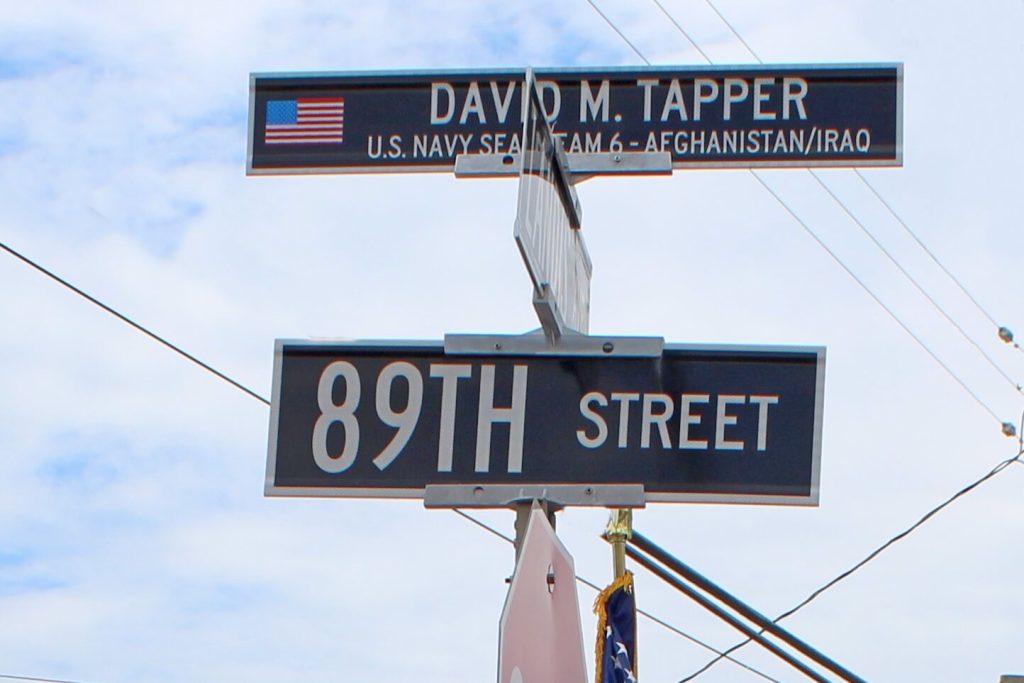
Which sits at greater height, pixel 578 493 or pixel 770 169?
pixel 770 169

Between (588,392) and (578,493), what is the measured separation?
25 cm

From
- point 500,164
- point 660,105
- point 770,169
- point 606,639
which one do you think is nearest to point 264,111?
point 500,164

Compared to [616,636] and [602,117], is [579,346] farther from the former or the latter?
[616,636]

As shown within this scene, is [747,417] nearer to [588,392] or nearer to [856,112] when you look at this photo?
[588,392]

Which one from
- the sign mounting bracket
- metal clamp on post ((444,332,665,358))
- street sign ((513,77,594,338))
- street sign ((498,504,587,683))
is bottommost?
street sign ((498,504,587,683))

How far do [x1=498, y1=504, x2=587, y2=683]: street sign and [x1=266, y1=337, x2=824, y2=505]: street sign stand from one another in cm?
56

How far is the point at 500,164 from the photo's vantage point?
12.4ft

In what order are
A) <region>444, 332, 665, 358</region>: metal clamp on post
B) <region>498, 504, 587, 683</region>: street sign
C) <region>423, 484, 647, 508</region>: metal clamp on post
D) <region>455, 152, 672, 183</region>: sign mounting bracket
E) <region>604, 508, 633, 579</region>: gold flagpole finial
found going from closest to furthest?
<region>498, 504, 587, 683</region>: street sign
<region>423, 484, 647, 508</region>: metal clamp on post
<region>444, 332, 665, 358</region>: metal clamp on post
<region>455, 152, 672, 183</region>: sign mounting bracket
<region>604, 508, 633, 579</region>: gold flagpole finial

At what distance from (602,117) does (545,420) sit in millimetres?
1126

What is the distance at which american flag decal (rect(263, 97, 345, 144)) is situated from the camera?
3.96 metres

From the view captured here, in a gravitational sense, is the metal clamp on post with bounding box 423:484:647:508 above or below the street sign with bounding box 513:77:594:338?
below

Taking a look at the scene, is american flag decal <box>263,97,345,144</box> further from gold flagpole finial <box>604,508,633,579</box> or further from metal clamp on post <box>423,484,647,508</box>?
gold flagpole finial <box>604,508,633,579</box>

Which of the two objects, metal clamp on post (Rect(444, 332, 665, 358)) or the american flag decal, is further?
the american flag decal

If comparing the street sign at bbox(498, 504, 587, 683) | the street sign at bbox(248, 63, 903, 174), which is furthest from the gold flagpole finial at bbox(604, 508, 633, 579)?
the street sign at bbox(498, 504, 587, 683)
